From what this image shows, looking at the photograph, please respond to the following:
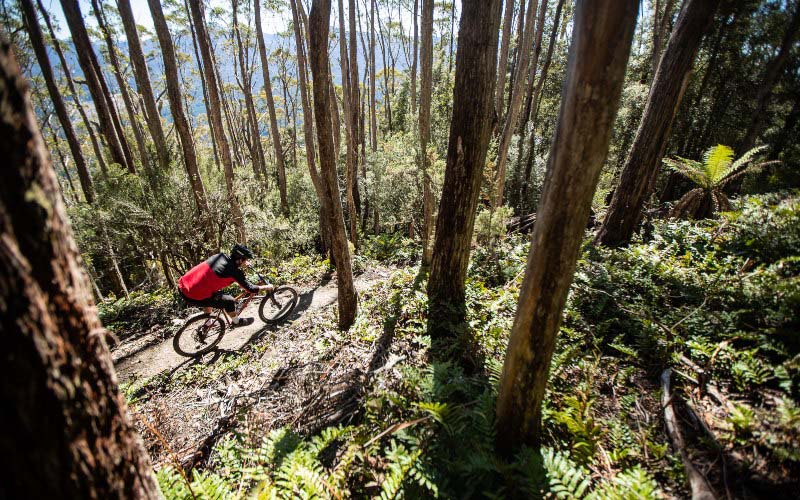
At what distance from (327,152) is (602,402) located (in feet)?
15.2

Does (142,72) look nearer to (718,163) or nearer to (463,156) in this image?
(463,156)

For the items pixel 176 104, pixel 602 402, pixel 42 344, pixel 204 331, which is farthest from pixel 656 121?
pixel 176 104

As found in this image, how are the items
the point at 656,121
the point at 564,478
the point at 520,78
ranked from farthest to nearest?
the point at 520,78 → the point at 656,121 → the point at 564,478

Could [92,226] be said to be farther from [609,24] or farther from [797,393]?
[797,393]

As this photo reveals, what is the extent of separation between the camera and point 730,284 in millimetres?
3705

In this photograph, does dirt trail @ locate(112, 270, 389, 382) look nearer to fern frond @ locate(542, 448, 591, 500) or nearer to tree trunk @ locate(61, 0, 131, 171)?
fern frond @ locate(542, 448, 591, 500)

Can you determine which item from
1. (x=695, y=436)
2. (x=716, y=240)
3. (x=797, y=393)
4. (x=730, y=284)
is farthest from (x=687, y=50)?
(x=695, y=436)

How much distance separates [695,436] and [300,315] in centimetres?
678

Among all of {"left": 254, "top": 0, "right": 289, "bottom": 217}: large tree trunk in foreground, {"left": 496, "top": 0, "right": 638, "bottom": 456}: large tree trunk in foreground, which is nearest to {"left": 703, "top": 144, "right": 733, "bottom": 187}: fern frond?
{"left": 496, "top": 0, "right": 638, "bottom": 456}: large tree trunk in foreground

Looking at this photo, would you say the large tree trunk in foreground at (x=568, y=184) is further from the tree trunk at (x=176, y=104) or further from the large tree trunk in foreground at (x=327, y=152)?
the tree trunk at (x=176, y=104)

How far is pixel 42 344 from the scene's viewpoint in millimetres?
1083

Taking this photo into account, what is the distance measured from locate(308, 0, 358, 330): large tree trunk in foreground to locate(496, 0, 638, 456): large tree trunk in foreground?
3.58m

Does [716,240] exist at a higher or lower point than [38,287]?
lower

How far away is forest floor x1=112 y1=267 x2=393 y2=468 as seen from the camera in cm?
413
